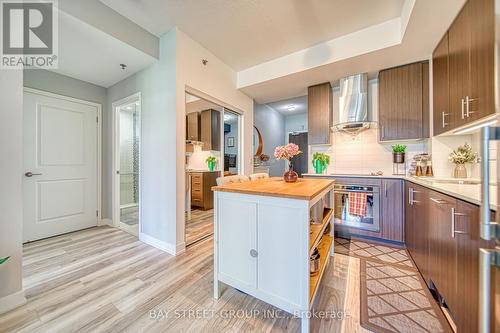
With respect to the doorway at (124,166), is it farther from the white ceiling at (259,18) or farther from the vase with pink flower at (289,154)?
the vase with pink flower at (289,154)

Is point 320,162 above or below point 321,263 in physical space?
above

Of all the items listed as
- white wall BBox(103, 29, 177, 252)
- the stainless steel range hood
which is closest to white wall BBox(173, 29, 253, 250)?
white wall BBox(103, 29, 177, 252)

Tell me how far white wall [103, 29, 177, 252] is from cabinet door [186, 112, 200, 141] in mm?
430

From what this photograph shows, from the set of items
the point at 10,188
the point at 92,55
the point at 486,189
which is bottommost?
the point at 10,188

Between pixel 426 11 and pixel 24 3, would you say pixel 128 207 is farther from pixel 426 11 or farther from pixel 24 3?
pixel 426 11

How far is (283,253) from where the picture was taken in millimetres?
1251

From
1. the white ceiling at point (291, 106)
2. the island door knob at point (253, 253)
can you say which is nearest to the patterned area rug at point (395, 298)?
the island door knob at point (253, 253)

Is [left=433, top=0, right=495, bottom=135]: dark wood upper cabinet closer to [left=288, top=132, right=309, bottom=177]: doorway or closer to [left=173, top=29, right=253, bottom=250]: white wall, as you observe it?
[left=173, top=29, right=253, bottom=250]: white wall

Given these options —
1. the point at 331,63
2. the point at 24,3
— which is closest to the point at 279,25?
the point at 331,63

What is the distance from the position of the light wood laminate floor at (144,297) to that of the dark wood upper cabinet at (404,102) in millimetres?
1946

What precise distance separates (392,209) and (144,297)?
2.99 meters

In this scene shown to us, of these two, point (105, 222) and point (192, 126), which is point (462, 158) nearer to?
point (192, 126)

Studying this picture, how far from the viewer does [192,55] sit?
2545 mm

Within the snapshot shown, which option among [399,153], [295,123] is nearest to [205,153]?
[399,153]
